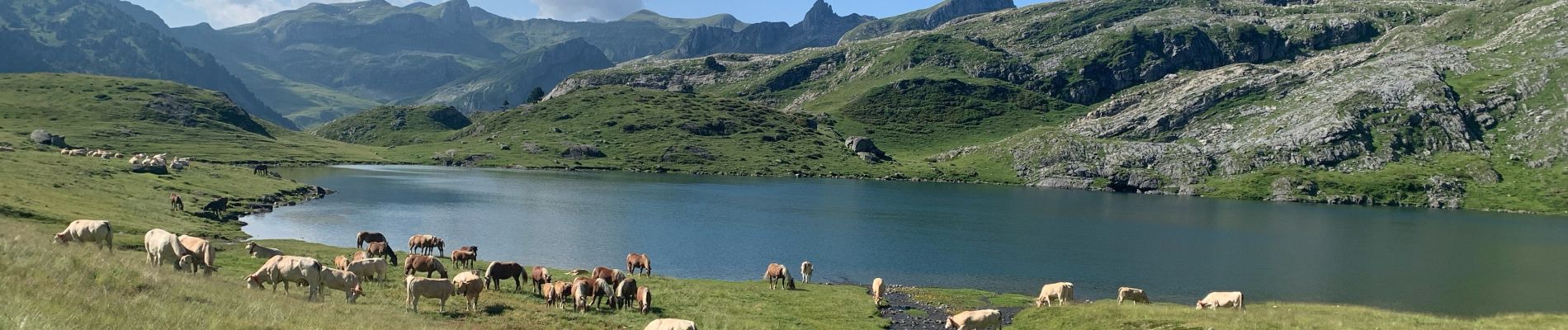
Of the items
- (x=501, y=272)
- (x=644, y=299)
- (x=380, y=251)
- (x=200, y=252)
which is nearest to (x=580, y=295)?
(x=644, y=299)

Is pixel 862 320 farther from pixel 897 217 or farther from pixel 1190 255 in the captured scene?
pixel 897 217

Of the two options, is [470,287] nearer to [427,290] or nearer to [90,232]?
[427,290]

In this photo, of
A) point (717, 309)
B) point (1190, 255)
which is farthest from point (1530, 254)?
point (717, 309)

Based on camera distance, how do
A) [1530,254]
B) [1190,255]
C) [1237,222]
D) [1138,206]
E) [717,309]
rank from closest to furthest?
[717,309]
[1190,255]
[1530,254]
[1237,222]
[1138,206]

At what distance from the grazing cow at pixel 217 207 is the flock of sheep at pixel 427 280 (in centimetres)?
4046

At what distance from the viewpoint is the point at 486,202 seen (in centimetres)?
12412

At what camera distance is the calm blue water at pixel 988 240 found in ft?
227

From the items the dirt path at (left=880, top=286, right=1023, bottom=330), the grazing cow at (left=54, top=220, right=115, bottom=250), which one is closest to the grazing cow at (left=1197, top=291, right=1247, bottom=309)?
the dirt path at (left=880, top=286, right=1023, bottom=330)

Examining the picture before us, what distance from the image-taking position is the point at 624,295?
121ft

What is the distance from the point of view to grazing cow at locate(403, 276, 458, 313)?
29525 mm

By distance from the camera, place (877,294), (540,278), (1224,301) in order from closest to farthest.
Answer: (540,278)
(1224,301)
(877,294)

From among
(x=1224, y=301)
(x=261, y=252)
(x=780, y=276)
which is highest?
(x=261, y=252)

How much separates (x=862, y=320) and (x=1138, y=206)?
156 m

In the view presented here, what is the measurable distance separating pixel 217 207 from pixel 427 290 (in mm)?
66235
